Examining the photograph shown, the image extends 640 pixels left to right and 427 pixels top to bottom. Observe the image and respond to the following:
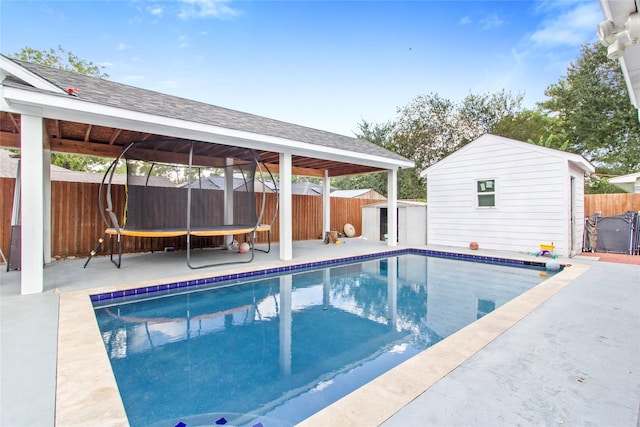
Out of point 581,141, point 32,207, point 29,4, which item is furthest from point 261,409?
point 581,141

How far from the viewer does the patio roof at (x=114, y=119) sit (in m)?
4.07

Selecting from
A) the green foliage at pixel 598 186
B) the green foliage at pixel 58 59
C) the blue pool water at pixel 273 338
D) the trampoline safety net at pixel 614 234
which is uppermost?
the green foliage at pixel 58 59

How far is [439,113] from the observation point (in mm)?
18438

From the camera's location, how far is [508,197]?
26.5ft

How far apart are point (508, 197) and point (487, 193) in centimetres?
53

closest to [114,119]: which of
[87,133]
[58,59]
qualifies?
[87,133]

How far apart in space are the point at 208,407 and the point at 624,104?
19623mm

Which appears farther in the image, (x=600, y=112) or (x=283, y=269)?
(x=600, y=112)

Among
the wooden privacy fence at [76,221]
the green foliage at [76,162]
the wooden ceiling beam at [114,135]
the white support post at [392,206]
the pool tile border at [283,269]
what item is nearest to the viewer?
the pool tile border at [283,269]

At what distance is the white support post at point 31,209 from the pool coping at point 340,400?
0.56 metres

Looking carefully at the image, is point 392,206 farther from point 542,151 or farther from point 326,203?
point 542,151

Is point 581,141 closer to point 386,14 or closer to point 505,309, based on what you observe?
point 386,14

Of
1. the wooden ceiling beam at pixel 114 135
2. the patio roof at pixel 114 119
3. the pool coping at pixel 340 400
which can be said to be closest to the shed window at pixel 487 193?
the patio roof at pixel 114 119

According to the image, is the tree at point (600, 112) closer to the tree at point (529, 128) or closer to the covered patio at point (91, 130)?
the tree at point (529, 128)
